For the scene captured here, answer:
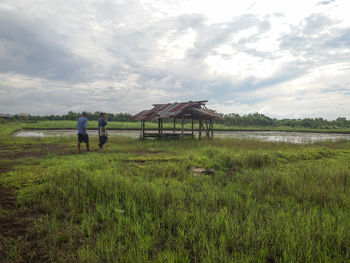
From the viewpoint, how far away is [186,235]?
230cm

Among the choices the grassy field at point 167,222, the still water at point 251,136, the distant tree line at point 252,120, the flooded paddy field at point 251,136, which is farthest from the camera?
the distant tree line at point 252,120

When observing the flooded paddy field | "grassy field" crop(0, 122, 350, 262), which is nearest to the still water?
the flooded paddy field

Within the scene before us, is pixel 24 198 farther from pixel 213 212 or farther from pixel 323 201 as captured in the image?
pixel 323 201

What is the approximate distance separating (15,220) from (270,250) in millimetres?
3550

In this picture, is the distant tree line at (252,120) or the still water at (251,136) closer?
the still water at (251,136)

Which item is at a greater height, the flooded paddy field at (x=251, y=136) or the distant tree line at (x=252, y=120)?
the distant tree line at (x=252, y=120)

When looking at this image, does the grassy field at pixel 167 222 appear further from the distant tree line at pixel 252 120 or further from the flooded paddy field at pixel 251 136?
the distant tree line at pixel 252 120

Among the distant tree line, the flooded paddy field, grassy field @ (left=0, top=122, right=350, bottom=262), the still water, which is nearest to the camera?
grassy field @ (left=0, top=122, right=350, bottom=262)

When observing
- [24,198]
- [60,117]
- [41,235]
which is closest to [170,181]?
[41,235]

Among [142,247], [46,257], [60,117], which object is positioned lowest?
[46,257]

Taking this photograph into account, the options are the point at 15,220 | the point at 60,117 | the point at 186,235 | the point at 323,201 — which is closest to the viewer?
the point at 186,235

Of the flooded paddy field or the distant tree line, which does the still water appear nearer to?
the flooded paddy field

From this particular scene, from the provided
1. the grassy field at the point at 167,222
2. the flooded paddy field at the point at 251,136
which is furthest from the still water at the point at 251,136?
the grassy field at the point at 167,222

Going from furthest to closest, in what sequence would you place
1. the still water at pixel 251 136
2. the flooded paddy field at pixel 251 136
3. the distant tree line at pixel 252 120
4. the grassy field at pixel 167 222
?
1. the distant tree line at pixel 252 120
2. the still water at pixel 251 136
3. the flooded paddy field at pixel 251 136
4. the grassy field at pixel 167 222
